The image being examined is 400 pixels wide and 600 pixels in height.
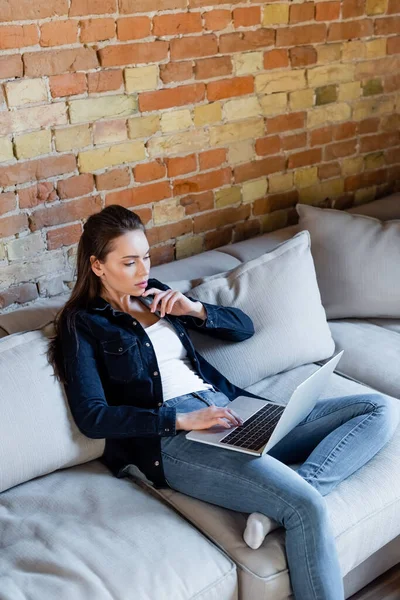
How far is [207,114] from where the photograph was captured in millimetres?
2682

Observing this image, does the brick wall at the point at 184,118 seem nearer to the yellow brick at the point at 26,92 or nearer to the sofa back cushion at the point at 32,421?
the yellow brick at the point at 26,92

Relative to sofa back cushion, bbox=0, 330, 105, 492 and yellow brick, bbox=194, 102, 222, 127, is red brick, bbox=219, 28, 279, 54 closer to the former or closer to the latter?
yellow brick, bbox=194, 102, 222, 127

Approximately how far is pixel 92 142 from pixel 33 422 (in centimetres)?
98

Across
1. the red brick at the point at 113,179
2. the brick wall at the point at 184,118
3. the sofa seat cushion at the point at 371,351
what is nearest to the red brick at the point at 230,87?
the brick wall at the point at 184,118

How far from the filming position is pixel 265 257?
2469mm

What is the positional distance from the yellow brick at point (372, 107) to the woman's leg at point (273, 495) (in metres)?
1.86

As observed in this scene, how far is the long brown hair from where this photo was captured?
1.98 metres

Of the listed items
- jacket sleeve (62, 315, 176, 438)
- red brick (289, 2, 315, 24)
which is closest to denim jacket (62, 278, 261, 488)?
jacket sleeve (62, 315, 176, 438)

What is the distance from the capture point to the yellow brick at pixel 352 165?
3.23m

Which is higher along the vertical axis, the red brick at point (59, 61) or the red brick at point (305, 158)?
the red brick at point (59, 61)

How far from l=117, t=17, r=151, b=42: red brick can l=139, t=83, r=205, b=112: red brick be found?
0.19 metres

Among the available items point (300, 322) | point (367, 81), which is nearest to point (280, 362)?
point (300, 322)

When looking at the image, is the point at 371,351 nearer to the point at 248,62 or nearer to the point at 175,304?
the point at 175,304

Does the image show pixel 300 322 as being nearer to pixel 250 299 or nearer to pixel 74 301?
pixel 250 299
